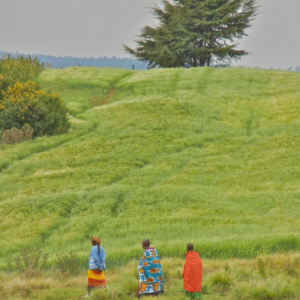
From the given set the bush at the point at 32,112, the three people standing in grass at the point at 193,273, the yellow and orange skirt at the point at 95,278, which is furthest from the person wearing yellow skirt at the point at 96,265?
the bush at the point at 32,112

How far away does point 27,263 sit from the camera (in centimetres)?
1393

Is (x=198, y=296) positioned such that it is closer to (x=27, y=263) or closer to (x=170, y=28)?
(x=27, y=263)

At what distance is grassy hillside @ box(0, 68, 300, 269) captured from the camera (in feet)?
60.3

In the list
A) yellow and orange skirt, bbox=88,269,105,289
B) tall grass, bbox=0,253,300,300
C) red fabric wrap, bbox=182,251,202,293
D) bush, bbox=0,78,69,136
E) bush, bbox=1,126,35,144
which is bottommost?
tall grass, bbox=0,253,300,300

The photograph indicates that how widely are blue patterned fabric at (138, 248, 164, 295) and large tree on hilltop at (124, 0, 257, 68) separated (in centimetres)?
5454

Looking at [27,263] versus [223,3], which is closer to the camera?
[27,263]

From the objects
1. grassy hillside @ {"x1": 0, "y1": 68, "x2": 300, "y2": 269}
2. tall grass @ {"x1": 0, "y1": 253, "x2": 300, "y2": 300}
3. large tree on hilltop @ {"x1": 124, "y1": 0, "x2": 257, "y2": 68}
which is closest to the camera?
tall grass @ {"x1": 0, "y1": 253, "x2": 300, "y2": 300}

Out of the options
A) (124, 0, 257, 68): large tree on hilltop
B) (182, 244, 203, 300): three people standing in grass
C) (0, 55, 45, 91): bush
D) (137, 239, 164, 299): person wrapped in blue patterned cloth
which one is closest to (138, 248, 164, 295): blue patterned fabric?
(137, 239, 164, 299): person wrapped in blue patterned cloth

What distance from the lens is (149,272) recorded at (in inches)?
416

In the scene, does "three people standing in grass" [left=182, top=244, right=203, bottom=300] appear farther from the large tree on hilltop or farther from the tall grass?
the large tree on hilltop

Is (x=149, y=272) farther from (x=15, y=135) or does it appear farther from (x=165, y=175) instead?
(x=15, y=135)

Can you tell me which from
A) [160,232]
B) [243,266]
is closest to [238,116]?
[160,232]

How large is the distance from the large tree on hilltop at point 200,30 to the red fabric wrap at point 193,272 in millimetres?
54687

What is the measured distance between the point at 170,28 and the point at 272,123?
107 feet
